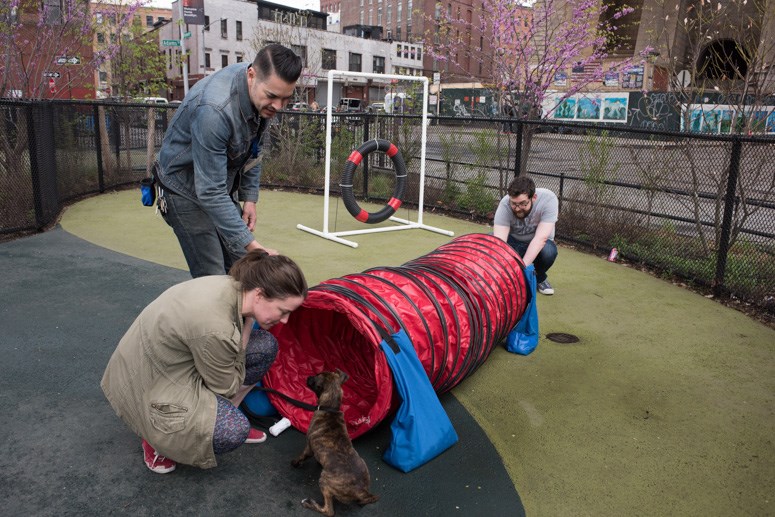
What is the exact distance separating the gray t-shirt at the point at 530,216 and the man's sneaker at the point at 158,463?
3.30 metres

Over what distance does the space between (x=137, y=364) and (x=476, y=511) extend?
1506mm

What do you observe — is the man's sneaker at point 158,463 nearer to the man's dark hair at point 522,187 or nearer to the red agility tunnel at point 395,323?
the red agility tunnel at point 395,323

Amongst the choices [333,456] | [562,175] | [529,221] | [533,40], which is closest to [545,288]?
[529,221]

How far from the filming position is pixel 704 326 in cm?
497

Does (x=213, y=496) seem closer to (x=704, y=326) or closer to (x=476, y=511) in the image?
(x=476, y=511)

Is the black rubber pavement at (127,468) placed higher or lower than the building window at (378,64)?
lower

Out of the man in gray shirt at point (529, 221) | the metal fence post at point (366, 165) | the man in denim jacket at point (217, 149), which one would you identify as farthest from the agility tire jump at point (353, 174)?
the man in denim jacket at point (217, 149)

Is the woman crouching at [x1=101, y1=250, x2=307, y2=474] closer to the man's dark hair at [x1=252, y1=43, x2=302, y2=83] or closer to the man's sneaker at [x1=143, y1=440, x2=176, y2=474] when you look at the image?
the man's sneaker at [x1=143, y1=440, x2=176, y2=474]

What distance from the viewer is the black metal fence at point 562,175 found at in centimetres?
593

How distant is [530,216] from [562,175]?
9.33 feet

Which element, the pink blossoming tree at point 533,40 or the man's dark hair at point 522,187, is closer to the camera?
the man's dark hair at point 522,187

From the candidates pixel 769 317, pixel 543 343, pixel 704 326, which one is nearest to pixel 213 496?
pixel 543 343

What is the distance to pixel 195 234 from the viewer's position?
10.6 ft

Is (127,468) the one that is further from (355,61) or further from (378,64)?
(378,64)
